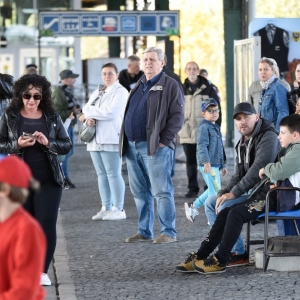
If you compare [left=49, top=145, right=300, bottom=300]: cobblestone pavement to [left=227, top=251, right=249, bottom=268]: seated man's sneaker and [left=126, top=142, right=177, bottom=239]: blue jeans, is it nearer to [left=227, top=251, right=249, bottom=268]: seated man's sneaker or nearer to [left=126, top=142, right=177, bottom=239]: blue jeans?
[left=227, top=251, right=249, bottom=268]: seated man's sneaker

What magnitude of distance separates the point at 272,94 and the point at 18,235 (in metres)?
7.69

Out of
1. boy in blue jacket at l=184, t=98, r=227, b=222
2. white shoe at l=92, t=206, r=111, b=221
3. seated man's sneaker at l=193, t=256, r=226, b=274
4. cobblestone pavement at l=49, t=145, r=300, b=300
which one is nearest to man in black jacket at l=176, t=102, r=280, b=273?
seated man's sneaker at l=193, t=256, r=226, b=274

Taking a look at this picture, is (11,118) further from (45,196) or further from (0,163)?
(0,163)

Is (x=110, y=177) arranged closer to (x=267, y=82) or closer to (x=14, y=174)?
(x=267, y=82)

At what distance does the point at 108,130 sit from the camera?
12.1 m

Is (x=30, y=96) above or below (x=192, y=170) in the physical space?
above

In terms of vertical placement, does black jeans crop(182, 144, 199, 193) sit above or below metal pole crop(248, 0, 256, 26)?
below

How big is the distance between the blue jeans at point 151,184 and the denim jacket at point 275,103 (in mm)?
1725

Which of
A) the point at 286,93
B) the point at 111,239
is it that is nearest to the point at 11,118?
the point at 111,239

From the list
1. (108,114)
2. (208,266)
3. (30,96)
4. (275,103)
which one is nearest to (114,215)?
(108,114)

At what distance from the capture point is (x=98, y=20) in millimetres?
25125

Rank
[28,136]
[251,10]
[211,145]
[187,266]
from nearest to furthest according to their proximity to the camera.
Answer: [28,136] → [187,266] → [211,145] → [251,10]

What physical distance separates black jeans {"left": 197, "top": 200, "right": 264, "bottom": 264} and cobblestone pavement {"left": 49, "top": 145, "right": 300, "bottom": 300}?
0.68 ft

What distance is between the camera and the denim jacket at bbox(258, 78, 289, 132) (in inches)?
445
